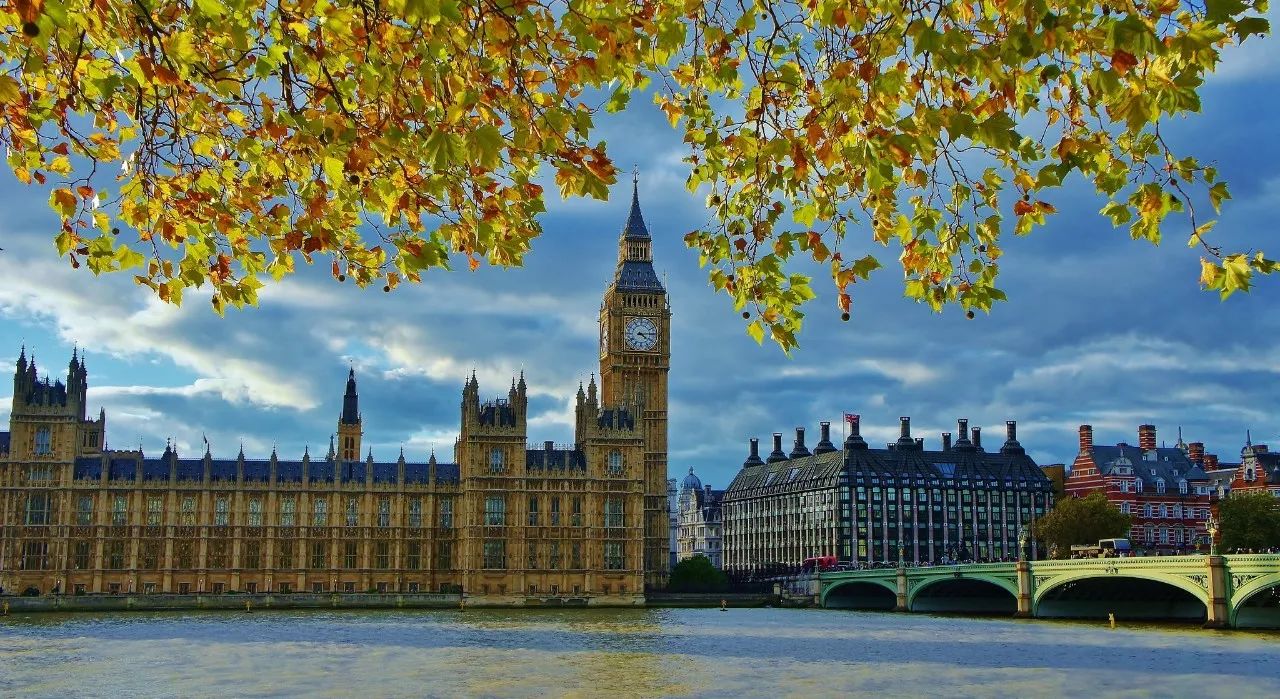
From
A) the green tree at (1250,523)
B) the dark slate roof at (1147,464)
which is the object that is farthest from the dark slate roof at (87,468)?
the dark slate roof at (1147,464)

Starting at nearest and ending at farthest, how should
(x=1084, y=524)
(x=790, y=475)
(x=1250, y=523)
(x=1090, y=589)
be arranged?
(x=1090, y=589), (x=1250, y=523), (x=1084, y=524), (x=790, y=475)

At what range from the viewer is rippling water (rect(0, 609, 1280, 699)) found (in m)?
41.2

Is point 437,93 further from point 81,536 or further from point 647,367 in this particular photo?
point 647,367

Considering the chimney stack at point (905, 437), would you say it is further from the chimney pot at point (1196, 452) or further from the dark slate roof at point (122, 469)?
the dark slate roof at point (122, 469)

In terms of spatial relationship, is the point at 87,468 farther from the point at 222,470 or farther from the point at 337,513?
the point at 337,513

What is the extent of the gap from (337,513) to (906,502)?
63.8 meters

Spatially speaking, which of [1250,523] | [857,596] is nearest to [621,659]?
[1250,523]

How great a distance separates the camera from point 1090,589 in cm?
8725

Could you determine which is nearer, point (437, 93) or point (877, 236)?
point (437, 93)

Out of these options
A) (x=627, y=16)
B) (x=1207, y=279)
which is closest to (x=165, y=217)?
(x=627, y=16)

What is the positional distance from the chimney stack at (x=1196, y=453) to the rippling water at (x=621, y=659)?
69665mm

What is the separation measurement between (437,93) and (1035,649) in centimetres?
5275

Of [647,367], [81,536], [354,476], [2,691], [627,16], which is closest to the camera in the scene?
[627,16]

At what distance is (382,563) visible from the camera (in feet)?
369
